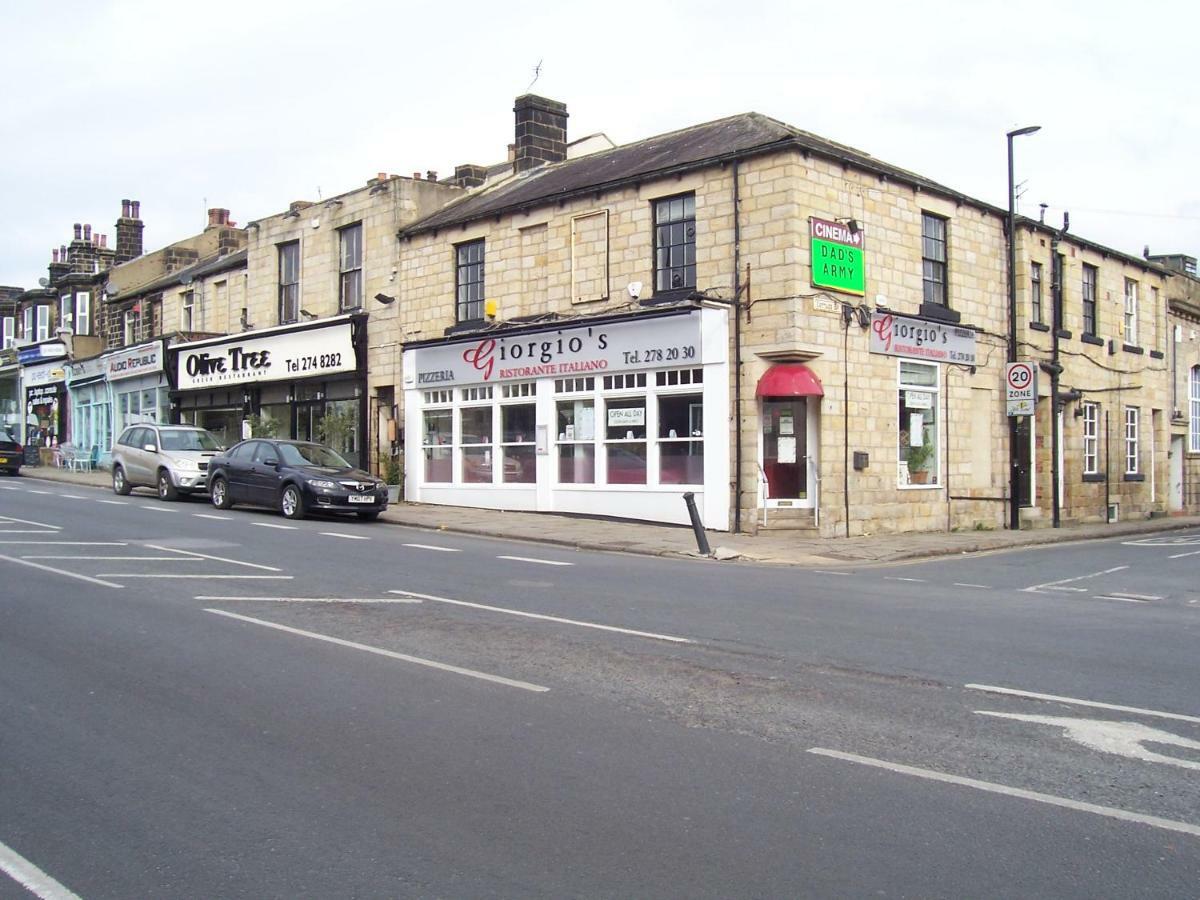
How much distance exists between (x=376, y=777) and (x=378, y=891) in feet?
4.30

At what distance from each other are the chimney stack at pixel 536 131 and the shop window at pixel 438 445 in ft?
22.4

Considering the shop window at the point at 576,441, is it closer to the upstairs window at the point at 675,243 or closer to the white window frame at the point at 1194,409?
the upstairs window at the point at 675,243

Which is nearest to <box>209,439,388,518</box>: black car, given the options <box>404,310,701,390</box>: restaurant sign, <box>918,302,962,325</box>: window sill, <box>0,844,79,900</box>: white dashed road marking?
<box>404,310,701,390</box>: restaurant sign

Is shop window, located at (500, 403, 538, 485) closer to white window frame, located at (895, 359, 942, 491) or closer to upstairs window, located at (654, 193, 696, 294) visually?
upstairs window, located at (654, 193, 696, 294)

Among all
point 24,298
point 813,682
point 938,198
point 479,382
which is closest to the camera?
point 813,682

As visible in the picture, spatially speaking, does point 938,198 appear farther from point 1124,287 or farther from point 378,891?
point 378,891

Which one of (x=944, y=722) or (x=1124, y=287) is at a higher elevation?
(x=1124, y=287)

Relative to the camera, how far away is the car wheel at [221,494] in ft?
72.3

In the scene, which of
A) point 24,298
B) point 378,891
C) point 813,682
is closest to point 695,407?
point 813,682

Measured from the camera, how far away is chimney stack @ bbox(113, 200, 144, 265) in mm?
45594

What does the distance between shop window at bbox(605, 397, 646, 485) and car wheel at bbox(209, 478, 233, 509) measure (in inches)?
309

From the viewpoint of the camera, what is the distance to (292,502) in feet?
67.4

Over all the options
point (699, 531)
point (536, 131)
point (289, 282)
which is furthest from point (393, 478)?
point (699, 531)

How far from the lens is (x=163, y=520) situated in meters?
18.5
